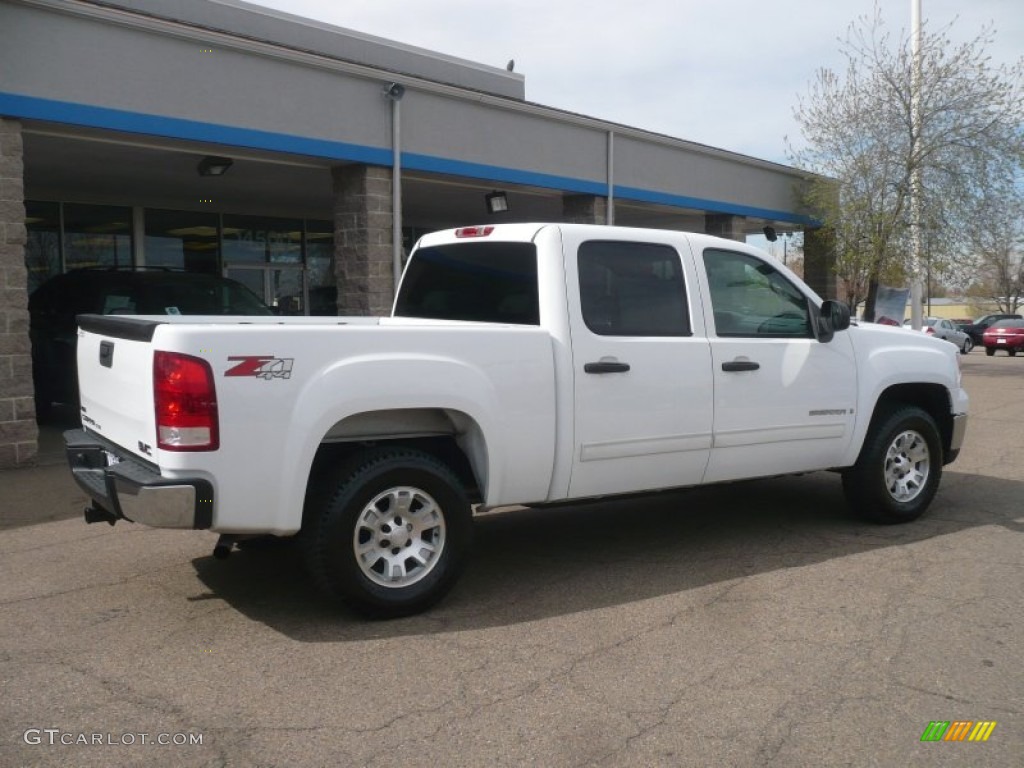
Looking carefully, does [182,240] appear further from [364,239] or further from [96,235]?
[364,239]

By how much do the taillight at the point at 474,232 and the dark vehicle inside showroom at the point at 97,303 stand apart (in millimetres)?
5836

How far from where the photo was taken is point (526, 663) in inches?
161

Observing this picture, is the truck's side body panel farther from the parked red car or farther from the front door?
the parked red car

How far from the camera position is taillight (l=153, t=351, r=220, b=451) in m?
3.99

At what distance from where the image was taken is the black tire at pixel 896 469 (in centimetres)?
640

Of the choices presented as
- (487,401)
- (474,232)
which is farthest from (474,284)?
(487,401)

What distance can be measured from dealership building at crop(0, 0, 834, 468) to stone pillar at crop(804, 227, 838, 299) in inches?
2.1

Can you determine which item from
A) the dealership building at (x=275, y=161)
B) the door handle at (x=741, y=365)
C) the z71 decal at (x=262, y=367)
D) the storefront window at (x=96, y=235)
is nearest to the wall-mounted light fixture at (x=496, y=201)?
the dealership building at (x=275, y=161)

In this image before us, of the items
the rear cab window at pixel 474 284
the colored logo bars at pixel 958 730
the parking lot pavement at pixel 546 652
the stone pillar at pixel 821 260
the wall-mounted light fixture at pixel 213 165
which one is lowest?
the colored logo bars at pixel 958 730

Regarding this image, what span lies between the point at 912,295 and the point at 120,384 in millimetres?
20134

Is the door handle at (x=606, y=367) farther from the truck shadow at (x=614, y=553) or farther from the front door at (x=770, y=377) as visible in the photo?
the truck shadow at (x=614, y=553)

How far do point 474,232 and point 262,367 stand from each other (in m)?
2.08

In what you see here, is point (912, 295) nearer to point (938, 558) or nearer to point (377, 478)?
point (938, 558)

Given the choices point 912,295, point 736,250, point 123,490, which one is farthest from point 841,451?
point 912,295
